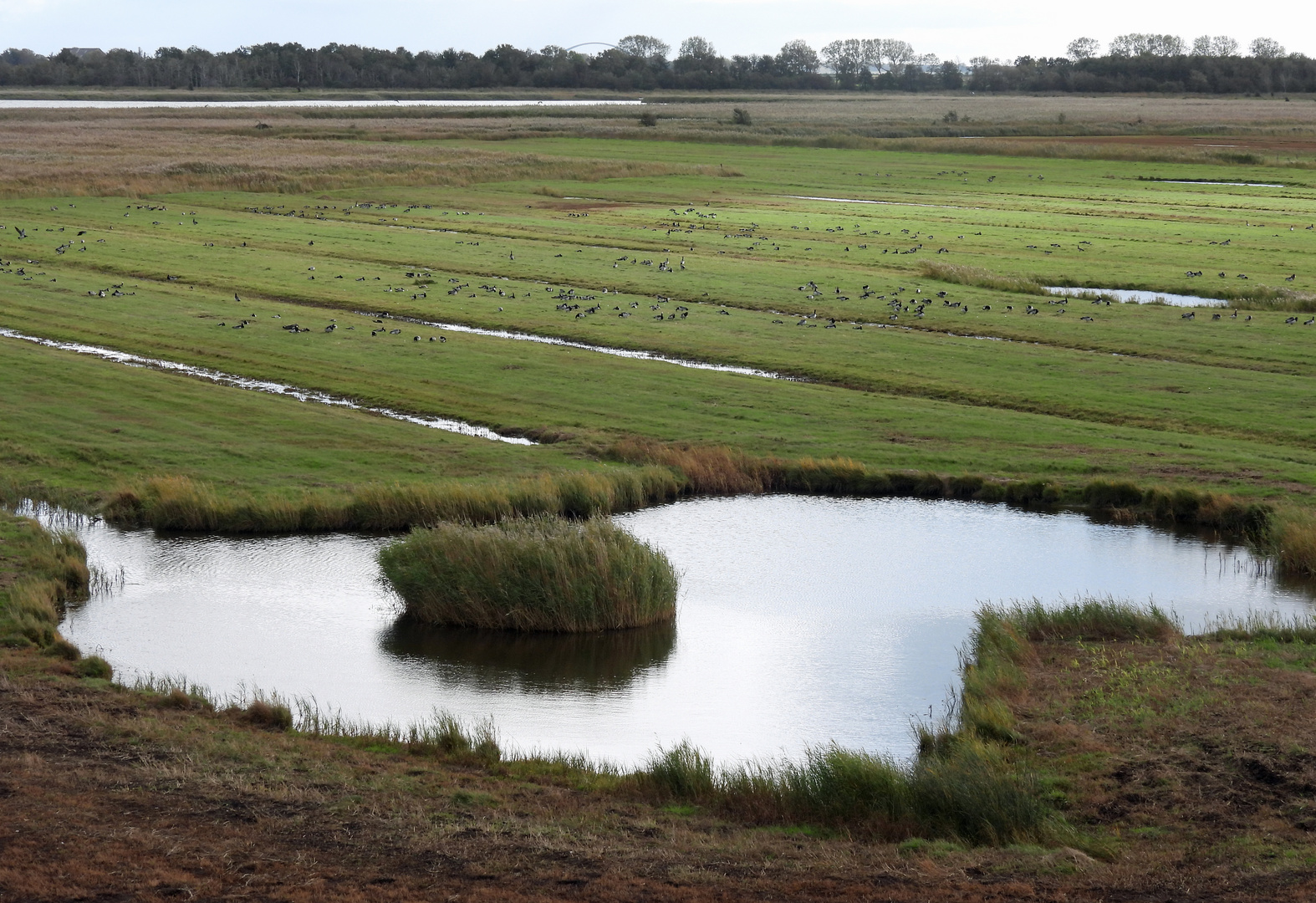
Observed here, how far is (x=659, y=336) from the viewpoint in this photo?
44.1m

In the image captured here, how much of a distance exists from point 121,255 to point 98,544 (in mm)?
37889

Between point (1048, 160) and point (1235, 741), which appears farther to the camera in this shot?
point (1048, 160)

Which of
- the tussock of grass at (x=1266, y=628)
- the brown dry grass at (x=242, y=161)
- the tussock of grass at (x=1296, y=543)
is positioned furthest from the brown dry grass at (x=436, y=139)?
the tussock of grass at (x=1266, y=628)

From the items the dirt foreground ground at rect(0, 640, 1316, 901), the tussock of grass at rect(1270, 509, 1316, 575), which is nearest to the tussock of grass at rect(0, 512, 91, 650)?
the dirt foreground ground at rect(0, 640, 1316, 901)

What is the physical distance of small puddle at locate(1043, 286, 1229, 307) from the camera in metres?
51.1

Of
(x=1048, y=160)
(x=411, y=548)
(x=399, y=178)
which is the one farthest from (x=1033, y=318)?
(x=1048, y=160)

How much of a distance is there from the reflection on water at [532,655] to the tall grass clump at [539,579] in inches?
9.0

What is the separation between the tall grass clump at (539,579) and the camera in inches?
861

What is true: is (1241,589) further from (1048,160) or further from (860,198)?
(1048,160)

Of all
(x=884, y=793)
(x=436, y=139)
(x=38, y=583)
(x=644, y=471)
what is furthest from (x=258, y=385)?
(x=436, y=139)

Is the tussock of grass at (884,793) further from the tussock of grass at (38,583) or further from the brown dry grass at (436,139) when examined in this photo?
the brown dry grass at (436,139)

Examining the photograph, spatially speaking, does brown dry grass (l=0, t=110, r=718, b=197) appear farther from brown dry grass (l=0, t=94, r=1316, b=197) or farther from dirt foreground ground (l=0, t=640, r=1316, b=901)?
dirt foreground ground (l=0, t=640, r=1316, b=901)

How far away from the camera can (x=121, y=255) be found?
195 feet

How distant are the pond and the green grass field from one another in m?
2.88
